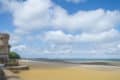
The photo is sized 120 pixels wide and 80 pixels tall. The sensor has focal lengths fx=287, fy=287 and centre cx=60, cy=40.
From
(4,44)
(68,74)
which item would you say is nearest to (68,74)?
(68,74)

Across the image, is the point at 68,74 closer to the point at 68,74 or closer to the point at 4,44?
the point at 68,74

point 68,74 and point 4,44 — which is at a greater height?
point 4,44

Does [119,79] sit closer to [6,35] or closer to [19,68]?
[19,68]

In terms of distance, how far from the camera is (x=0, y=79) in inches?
760

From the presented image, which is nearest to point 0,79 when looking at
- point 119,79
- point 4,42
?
point 119,79

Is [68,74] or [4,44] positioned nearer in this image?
[68,74]

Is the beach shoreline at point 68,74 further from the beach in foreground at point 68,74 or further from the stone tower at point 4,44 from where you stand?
the stone tower at point 4,44

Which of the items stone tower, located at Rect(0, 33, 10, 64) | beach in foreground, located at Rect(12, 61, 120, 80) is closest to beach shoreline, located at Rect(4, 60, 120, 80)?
beach in foreground, located at Rect(12, 61, 120, 80)

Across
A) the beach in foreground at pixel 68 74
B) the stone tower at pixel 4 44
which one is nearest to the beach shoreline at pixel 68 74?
the beach in foreground at pixel 68 74

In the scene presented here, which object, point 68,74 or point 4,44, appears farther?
point 4,44

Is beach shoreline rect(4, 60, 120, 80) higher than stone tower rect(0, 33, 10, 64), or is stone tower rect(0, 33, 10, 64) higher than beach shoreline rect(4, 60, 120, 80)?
stone tower rect(0, 33, 10, 64)

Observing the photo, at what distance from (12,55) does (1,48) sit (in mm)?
7060

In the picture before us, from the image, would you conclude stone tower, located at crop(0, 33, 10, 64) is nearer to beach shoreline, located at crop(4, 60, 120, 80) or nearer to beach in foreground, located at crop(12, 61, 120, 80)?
beach shoreline, located at crop(4, 60, 120, 80)

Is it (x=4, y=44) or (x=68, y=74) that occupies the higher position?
(x=4, y=44)
